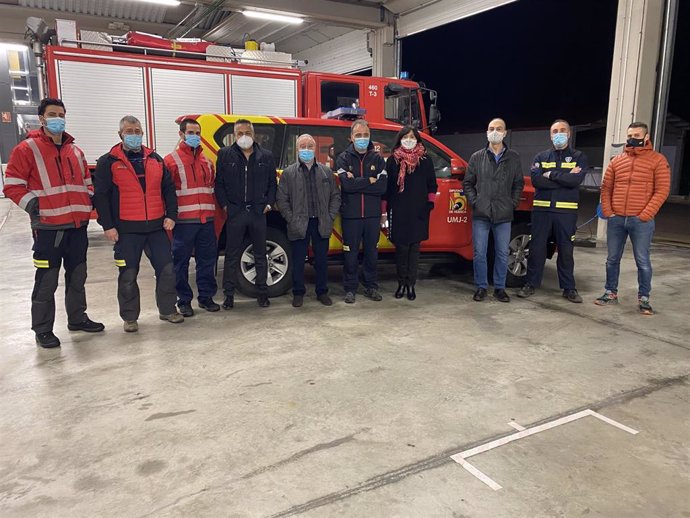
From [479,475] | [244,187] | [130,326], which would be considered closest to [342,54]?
[244,187]

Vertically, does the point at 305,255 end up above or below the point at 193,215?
below

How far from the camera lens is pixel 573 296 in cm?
539

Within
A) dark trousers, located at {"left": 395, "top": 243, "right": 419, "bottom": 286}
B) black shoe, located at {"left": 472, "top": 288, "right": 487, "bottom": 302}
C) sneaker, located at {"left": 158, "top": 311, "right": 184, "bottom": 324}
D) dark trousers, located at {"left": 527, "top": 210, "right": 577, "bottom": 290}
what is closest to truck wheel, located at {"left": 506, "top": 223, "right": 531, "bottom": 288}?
dark trousers, located at {"left": 527, "top": 210, "right": 577, "bottom": 290}

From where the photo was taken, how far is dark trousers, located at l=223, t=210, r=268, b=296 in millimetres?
4801

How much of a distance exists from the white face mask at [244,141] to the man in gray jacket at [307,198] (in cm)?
42

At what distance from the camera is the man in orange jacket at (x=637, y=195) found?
190 inches

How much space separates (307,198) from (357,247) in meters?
0.72

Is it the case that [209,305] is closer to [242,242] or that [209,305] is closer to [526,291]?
[242,242]

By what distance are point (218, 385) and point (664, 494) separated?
8.06ft

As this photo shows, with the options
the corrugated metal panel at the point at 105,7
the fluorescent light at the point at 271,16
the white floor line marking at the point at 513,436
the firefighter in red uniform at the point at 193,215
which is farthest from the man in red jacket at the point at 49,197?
the corrugated metal panel at the point at 105,7

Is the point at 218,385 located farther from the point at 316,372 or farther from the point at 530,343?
the point at 530,343

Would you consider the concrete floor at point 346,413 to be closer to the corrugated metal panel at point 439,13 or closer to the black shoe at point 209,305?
the black shoe at point 209,305

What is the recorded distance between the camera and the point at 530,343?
163 inches

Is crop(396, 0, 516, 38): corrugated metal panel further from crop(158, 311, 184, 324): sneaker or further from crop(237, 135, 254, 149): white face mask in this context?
crop(158, 311, 184, 324): sneaker
